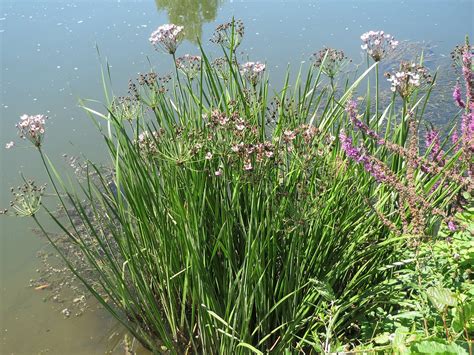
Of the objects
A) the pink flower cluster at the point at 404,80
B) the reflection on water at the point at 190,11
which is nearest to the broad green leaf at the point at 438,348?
the pink flower cluster at the point at 404,80

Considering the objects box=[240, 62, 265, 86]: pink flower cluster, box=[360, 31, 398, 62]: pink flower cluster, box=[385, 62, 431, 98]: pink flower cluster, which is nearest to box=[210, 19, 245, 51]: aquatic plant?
box=[240, 62, 265, 86]: pink flower cluster

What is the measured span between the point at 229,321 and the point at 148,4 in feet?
26.4

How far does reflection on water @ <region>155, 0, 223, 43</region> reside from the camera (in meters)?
7.93

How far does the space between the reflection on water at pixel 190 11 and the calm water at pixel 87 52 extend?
0.7 inches

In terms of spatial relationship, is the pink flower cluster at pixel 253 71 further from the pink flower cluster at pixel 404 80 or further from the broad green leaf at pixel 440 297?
the broad green leaf at pixel 440 297

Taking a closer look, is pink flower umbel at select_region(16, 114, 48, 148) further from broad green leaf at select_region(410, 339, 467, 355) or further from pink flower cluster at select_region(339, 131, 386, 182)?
broad green leaf at select_region(410, 339, 467, 355)

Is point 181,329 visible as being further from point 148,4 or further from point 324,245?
point 148,4

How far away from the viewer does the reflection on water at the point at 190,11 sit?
7926 millimetres

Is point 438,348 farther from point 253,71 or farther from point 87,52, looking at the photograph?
point 87,52

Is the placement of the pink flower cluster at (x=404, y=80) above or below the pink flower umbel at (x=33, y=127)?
above

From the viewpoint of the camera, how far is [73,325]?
310cm

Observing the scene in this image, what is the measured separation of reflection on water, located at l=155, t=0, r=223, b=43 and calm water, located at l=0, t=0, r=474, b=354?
2cm

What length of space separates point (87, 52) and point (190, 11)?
2.30m

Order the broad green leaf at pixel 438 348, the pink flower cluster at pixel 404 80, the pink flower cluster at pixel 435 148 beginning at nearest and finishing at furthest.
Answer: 1. the broad green leaf at pixel 438 348
2. the pink flower cluster at pixel 404 80
3. the pink flower cluster at pixel 435 148
